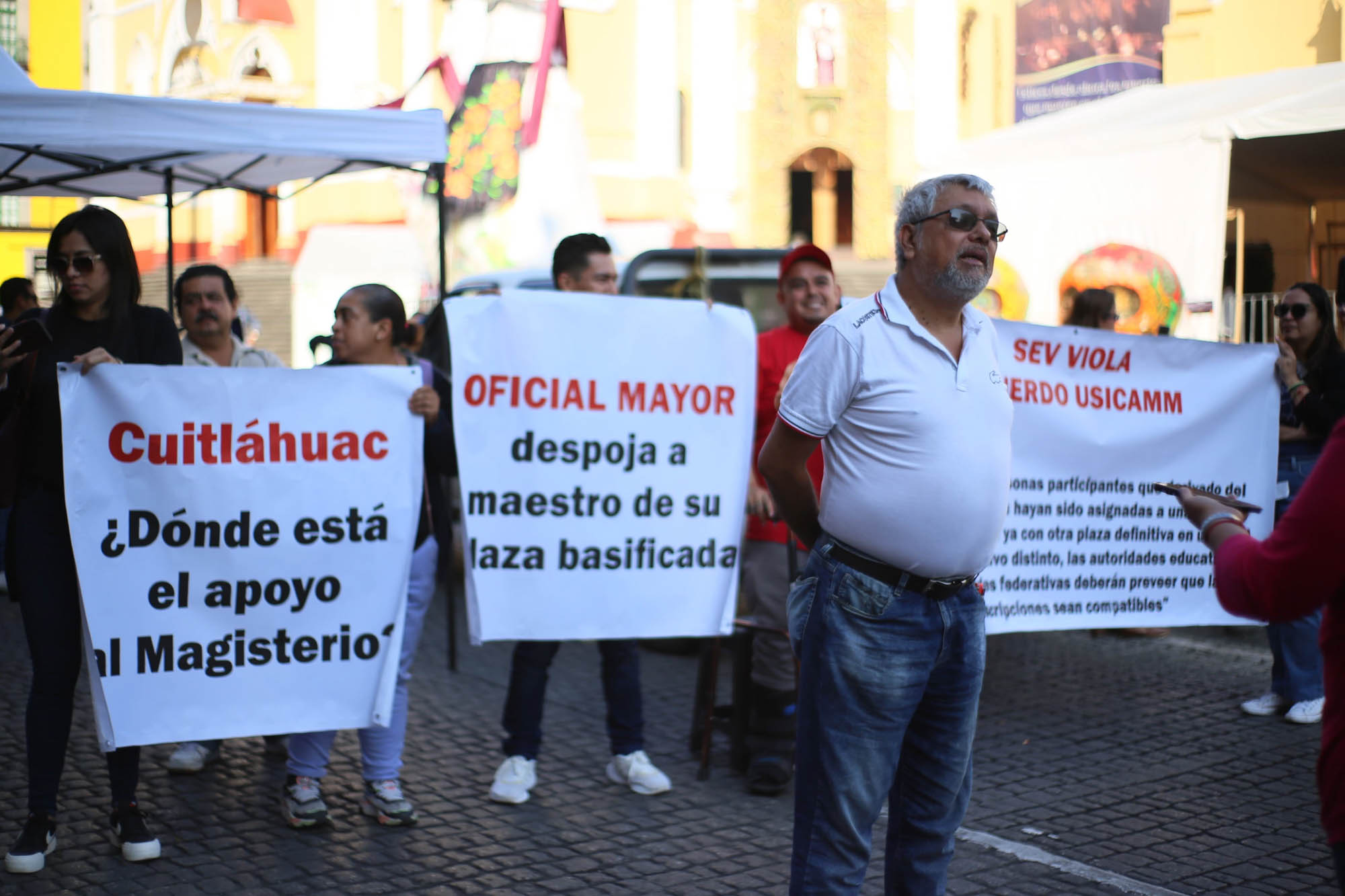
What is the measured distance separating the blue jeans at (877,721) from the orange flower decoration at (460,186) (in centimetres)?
2075

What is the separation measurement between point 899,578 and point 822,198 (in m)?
34.5

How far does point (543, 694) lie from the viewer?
490cm

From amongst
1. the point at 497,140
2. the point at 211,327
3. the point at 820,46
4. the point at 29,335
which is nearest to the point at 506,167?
the point at 497,140

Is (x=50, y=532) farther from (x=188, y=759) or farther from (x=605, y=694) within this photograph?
(x=605, y=694)

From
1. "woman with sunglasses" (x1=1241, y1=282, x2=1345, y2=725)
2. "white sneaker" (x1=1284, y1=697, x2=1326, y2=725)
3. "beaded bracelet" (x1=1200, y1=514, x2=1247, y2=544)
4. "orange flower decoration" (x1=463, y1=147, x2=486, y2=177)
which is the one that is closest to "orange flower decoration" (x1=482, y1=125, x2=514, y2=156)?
"orange flower decoration" (x1=463, y1=147, x2=486, y2=177)

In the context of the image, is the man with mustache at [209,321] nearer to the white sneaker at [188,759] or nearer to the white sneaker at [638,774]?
the white sneaker at [188,759]

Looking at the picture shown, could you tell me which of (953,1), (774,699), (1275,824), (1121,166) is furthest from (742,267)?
(953,1)

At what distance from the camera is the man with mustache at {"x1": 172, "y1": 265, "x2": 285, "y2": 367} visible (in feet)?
17.7

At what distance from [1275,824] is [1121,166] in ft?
18.9

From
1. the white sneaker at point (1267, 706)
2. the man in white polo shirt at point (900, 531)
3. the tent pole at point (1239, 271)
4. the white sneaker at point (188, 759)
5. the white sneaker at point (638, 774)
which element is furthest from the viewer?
the tent pole at point (1239, 271)

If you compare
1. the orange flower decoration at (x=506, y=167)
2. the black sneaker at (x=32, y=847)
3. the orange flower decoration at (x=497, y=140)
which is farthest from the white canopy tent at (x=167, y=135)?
the orange flower decoration at (x=497, y=140)

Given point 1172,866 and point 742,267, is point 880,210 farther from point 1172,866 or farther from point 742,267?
point 1172,866

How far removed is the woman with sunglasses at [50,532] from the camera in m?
4.02

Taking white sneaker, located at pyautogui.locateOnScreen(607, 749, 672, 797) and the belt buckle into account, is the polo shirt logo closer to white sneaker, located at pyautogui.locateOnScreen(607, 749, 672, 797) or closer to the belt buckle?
the belt buckle
